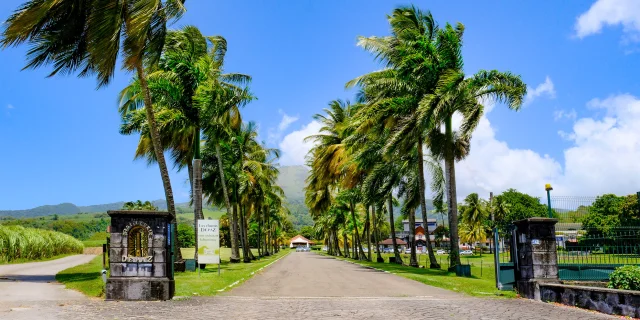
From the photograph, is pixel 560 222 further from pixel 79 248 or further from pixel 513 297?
pixel 79 248

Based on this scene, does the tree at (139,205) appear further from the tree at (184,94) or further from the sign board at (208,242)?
the sign board at (208,242)

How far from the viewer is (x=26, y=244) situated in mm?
32812

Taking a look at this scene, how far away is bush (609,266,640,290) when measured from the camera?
11500mm

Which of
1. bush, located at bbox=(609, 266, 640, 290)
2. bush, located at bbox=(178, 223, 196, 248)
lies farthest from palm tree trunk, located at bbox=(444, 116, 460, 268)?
bush, located at bbox=(178, 223, 196, 248)

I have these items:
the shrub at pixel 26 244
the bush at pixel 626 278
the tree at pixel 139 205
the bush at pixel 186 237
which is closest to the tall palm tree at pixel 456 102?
the bush at pixel 626 278

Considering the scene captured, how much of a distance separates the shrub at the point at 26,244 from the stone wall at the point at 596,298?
2965 cm

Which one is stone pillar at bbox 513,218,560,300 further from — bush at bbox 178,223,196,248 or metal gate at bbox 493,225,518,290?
bush at bbox 178,223,196,248

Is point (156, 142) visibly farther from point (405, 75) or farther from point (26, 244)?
point (26, 244)

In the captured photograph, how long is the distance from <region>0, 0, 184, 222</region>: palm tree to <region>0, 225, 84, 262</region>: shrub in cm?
1630

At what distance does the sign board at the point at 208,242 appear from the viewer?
1941 cm

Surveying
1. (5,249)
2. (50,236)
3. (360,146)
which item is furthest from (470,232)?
(5,249)

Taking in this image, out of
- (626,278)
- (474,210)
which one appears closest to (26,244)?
(626,278)

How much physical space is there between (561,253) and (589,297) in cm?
352

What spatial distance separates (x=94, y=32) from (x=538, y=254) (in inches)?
567
